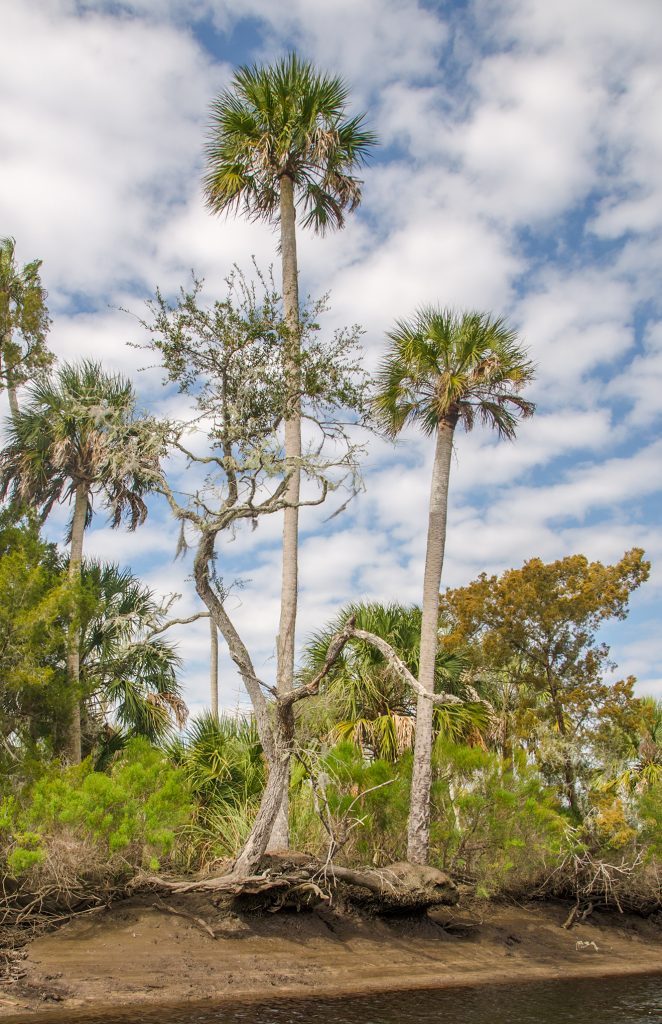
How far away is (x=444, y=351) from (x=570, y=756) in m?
9.29

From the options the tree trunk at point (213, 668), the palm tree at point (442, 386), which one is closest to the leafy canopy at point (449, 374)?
the palm tree at point (442, 386)

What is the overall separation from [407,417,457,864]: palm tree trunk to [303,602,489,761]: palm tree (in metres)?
1.01

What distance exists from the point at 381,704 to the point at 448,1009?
7.87 metres

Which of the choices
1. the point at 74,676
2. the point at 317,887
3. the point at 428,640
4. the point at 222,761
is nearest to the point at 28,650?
the point at 74,676

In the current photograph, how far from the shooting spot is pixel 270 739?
14.6m

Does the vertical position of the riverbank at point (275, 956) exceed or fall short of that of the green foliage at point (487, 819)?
it falls short

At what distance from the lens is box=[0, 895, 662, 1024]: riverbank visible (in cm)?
1216

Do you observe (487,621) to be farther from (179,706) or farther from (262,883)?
(262,883)

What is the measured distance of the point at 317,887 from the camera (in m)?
14.2

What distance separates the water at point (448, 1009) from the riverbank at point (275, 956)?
610 millimetres

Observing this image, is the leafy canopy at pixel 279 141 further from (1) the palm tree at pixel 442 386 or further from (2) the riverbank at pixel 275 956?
(2) the riverbank at pixel 275 956

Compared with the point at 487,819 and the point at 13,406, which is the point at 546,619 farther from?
the point at 13,406

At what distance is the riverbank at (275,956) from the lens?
1216 centimetres

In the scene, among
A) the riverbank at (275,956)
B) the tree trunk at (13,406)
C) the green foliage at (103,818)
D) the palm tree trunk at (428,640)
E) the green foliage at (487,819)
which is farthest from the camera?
the tree trunk at (13,406)
